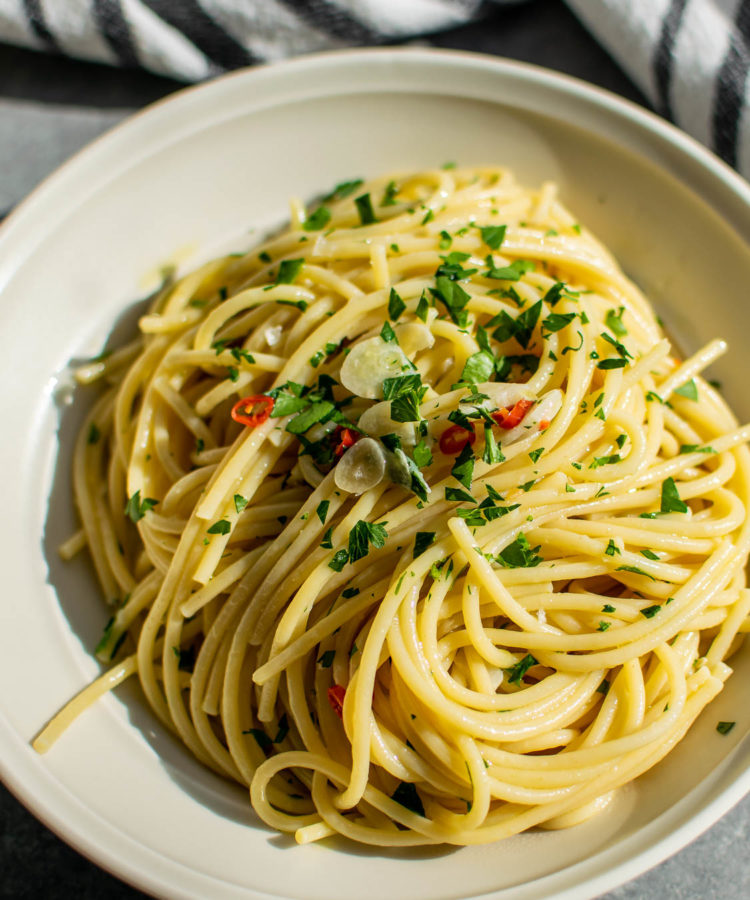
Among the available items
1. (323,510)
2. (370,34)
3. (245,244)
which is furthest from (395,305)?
(370,34)

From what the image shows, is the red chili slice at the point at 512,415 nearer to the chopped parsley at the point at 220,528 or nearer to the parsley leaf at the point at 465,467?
the parsley leaf at the point at 465,467

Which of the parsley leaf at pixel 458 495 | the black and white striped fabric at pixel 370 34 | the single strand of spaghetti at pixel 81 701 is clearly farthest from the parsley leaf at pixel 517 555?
the black and white striped fabric at pixel 370 34

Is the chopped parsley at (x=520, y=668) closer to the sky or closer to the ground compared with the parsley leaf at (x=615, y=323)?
closer to the ground

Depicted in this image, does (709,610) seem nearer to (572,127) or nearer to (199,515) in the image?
(199,515)

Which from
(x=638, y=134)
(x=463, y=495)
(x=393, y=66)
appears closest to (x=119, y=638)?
(x=463, y=495)

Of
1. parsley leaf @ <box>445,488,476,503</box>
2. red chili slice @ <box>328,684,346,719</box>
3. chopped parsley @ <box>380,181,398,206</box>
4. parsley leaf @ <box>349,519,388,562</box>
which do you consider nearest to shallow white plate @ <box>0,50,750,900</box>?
chopped parsley @ <box>380,181,398,206</box>
